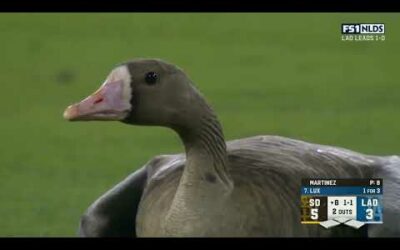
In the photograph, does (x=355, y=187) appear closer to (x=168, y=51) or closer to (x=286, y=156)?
(x=286, y=156)

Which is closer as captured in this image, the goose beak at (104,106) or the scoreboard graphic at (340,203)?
the goose beak at (104,106)

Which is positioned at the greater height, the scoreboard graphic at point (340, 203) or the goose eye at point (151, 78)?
the goose eye at point (151, 78)

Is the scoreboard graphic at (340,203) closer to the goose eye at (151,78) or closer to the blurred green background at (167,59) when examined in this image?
the goose eye at (151,78)

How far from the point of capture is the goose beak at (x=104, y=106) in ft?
16.3

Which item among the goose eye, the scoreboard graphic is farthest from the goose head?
the scoreboard graphic

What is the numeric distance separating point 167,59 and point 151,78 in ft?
14.4

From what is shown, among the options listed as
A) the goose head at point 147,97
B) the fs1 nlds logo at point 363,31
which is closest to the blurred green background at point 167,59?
the fs1 nlds logo at point 363,31

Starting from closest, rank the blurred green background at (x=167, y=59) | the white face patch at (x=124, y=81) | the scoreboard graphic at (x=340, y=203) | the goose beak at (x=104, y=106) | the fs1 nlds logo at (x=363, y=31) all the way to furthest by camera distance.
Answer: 1. the goose beak at (x=104, y=106)
2. the white face patch at (x=124, y=81)
3. the scoreboard graphic at (x=340, y=203)
4. the fs1 nlds logo at (x=363, y=31)
5. the blurred green background at (x=167, y=59)

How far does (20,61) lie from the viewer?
392 inches

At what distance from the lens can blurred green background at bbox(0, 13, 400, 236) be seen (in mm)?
7395

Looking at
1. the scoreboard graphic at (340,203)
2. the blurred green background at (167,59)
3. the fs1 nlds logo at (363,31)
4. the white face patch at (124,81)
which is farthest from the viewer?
the blurred green background at (167,59)

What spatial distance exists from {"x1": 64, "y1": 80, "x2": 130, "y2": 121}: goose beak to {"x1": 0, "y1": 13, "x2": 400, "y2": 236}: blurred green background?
4.69ft

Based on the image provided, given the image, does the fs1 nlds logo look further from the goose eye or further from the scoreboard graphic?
the goose eye

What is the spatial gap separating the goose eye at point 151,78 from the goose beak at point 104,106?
0.37 feet
